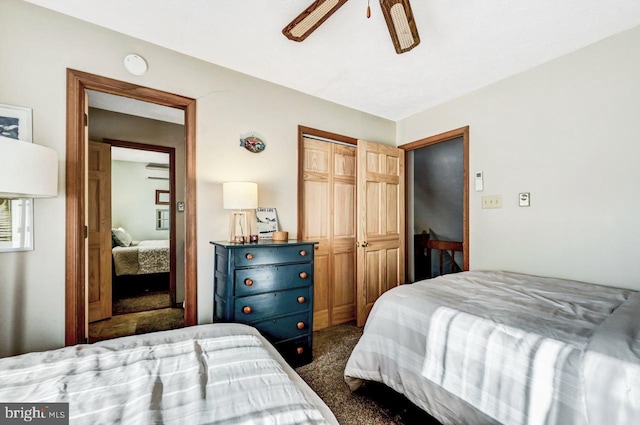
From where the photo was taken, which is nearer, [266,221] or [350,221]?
[266,221]

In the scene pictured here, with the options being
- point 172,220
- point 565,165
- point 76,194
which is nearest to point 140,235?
point 172,220

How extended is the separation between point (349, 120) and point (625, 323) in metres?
2.78

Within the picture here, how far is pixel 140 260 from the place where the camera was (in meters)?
Result: 4.38

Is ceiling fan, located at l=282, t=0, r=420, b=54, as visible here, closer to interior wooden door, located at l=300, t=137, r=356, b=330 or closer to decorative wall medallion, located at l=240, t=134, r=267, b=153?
decorative wall medallion, located at l=240, t=134, r=267, b=153

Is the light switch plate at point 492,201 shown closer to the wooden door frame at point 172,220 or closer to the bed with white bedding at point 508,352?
the bed with white bedding at point 508,352

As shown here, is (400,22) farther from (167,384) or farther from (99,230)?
(99,230)

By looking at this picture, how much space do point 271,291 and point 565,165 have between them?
8.37ft

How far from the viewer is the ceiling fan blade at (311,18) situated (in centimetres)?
145

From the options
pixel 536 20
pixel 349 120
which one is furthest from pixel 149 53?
pixel 536 20

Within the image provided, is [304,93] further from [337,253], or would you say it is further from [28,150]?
[28,150]

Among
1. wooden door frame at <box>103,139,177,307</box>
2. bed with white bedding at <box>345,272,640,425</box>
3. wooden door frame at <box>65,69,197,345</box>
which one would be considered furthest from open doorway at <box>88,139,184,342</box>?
bed with white bedding at <box>345,272,640,425</box>

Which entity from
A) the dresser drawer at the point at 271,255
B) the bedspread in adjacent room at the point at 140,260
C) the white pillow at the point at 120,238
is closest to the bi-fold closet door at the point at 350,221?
the dresser drawer at the point at 271,255

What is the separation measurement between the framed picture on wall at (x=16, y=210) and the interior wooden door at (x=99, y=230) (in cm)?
148

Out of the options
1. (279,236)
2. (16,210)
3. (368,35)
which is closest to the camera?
(16,210)
